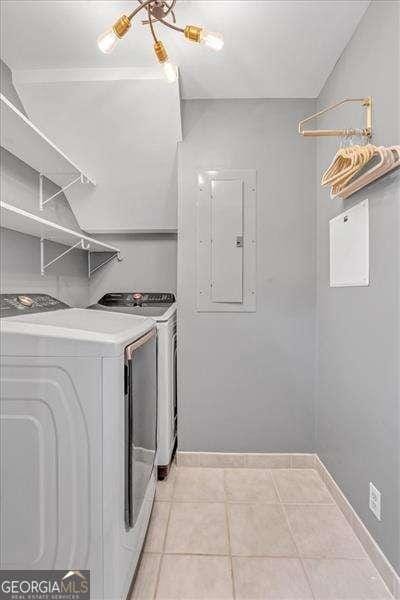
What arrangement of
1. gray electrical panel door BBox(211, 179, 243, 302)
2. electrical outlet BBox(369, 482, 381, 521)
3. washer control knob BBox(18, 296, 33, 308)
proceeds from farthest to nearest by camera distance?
gray electrical panel door BBox(211, 179, 243, 302)
washer control knob BBox(18, 296, 33, 308)
electrical outlet BBox(369, 482, 381, 521)

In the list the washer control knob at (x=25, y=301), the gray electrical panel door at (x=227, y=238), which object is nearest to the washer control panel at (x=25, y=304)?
the washer control knob at (x=25, y=301)

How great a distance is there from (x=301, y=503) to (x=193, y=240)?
181cm

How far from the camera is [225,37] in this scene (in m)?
1.73

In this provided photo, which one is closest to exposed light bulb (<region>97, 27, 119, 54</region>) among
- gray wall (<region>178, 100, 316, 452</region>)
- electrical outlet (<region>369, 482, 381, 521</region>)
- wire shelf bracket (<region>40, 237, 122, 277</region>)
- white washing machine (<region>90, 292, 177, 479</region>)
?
gray wall (<region>178, 100, 316, 452</region>)

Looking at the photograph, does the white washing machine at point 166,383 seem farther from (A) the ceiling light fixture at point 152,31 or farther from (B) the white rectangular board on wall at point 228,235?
(A) the ceiling light fixture at point 152,31

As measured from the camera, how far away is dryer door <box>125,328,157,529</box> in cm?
121

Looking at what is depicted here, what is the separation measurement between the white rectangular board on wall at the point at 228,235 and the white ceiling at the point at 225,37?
602 millimetres

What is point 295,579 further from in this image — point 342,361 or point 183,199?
point 183,199

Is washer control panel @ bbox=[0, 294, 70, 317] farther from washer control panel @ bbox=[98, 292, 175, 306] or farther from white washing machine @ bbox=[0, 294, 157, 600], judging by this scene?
washer control panel @ bbox=[98, 292, 175, 306]

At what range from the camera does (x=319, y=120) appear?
218 centimetres

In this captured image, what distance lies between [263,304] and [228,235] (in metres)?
0.55

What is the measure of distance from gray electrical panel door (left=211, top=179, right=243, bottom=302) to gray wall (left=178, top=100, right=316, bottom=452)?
0.45ft

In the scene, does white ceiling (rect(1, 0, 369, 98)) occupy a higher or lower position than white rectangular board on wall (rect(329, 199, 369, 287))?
higher

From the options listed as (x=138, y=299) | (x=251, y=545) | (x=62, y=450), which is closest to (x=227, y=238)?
(x=138, y=299)
